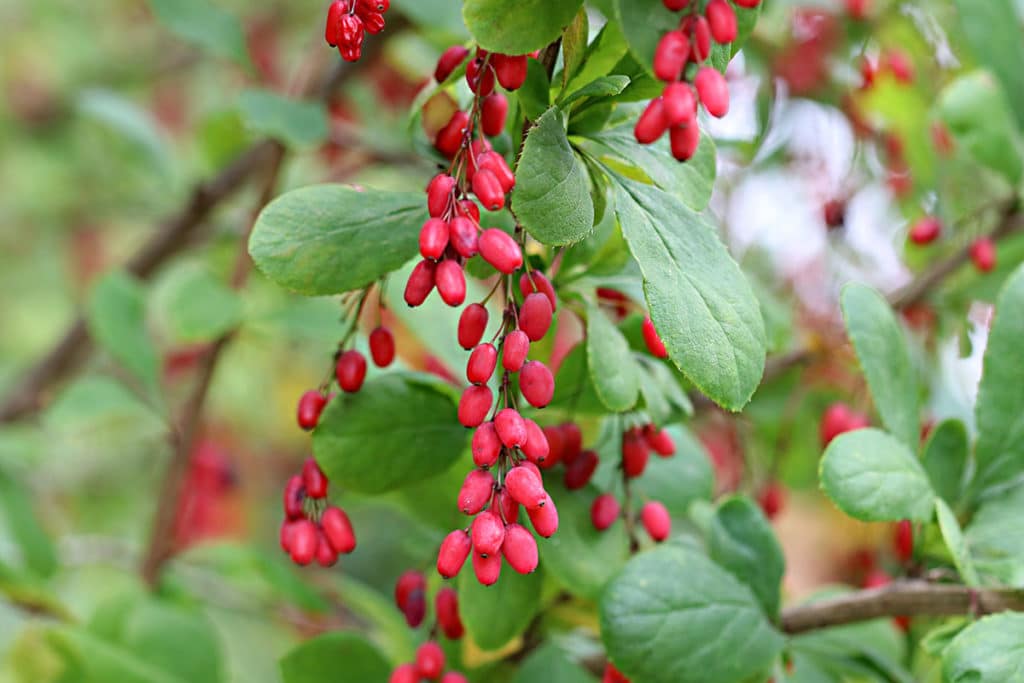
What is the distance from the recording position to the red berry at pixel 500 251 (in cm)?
53

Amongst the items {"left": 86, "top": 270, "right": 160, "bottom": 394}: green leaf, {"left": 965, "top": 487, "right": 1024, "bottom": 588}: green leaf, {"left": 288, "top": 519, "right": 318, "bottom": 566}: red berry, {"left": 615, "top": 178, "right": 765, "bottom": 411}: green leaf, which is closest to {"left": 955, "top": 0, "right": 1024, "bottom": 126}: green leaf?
{"left": 965, "top": 487, "right": 1024, "bottom": 588}: green leaf

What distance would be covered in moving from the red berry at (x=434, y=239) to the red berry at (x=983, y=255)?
707 millimetres

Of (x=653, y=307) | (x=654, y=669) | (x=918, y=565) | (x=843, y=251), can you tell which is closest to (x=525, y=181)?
(x=653, y=307)

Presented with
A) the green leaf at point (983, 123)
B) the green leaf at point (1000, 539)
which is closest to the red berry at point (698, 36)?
the green leaf at point (1000, 539)

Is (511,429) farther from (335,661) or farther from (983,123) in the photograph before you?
(983,123)

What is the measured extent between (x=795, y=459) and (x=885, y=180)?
0.45 metres

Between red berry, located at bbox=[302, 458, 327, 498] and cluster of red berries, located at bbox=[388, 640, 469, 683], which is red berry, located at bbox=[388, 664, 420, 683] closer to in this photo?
cluster of red berries, located at bbox=[388, 640, 469, 683]

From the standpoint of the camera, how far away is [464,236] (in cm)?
54

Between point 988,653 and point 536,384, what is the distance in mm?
305

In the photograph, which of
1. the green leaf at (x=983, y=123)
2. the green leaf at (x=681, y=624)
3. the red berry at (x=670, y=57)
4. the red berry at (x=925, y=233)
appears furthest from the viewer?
the red berry at (x=925, y=233)

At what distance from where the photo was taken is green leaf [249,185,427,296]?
61 centimetres

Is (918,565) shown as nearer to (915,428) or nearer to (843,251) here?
(915,428)

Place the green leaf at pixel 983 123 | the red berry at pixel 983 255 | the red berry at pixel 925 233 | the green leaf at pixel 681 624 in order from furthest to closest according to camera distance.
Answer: the red berry at pixel 925 233 < the red berry at pixel 983 255 < the green leaf at pixel 983 123 < the green leaf at pixel 681 624

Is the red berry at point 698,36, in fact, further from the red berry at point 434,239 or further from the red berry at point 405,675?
the red berry at point 405,675
